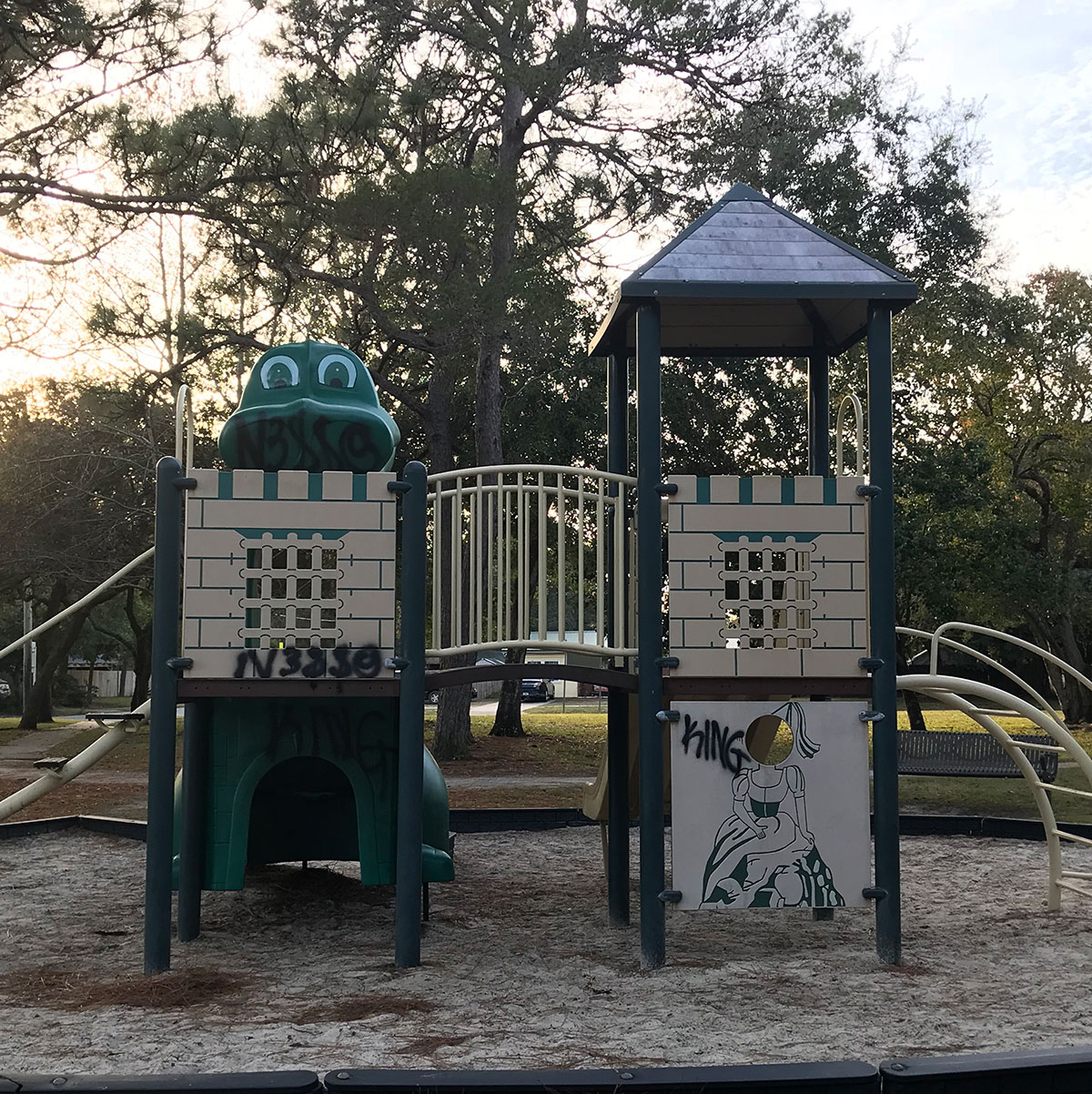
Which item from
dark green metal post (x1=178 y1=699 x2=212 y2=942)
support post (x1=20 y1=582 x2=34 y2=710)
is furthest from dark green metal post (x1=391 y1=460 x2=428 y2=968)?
support post (x1=20 y1=582 x2=34 y2=710)

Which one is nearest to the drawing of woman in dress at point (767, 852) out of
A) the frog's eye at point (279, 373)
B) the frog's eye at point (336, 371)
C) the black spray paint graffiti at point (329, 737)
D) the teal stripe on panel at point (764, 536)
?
the teal stripe on panel at point (764, 536)

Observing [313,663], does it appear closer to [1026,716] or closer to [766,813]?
[766,813]

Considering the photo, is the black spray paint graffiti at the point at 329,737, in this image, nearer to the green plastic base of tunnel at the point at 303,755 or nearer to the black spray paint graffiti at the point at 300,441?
the green plastic base of tunnel at the point at 303,755

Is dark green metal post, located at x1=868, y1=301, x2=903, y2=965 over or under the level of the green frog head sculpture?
under

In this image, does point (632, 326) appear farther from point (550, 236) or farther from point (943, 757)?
point (550, 236)

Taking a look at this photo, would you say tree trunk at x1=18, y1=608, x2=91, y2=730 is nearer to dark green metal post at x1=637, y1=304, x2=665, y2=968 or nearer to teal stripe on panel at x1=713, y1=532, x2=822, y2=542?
dark green metal post at x1=637, y1=304, x2=665, y2=968

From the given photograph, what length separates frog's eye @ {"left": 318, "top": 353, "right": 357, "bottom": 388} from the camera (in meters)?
7.29

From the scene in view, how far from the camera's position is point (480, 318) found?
1417 centimetres

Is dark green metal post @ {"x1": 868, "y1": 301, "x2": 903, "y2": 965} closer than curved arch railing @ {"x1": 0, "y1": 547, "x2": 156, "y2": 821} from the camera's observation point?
Yes

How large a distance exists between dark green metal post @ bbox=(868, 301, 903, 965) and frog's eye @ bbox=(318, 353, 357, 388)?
9.76 feet

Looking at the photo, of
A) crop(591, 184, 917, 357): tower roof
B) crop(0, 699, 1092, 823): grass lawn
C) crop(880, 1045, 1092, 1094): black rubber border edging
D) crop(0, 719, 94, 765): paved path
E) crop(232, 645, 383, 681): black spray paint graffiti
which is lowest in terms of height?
crop(0, 719, 94, 765): paved path

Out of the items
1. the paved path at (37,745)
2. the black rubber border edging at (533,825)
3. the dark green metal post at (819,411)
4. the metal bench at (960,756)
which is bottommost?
the paved path at (37,745)

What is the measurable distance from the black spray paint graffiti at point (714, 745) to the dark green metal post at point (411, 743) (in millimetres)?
1346

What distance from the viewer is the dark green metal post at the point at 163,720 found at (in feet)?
19.9
